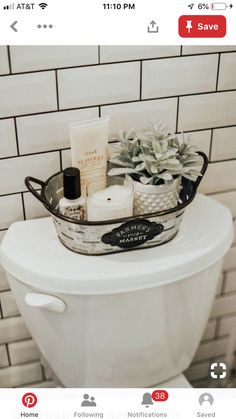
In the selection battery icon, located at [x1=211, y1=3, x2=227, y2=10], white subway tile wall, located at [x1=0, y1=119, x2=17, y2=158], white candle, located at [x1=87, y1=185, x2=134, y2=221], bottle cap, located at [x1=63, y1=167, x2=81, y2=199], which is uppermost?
battery icon, located at [x1=211, y1=3, x2=227, y2=10]

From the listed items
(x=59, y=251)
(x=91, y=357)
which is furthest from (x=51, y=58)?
(x=91, y=357)

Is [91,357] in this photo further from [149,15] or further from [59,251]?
[149,15]

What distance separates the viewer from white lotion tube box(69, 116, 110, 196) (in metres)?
0.71

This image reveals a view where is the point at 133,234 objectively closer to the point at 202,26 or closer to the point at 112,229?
the point at 112,229

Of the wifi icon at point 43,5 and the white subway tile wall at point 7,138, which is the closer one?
the wifi icon at point 43,5

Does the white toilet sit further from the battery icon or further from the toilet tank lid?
the battery icon

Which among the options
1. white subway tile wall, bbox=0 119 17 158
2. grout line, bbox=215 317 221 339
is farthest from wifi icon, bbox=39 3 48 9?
grout line, bbox=215 317 221 339

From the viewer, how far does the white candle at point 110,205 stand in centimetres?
71

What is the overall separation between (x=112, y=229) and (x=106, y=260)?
5cm

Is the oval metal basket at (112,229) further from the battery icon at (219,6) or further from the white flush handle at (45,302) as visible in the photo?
the battery icon at (219,6)

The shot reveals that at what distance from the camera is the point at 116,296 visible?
0.73 meters

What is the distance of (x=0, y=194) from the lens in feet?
2.63
